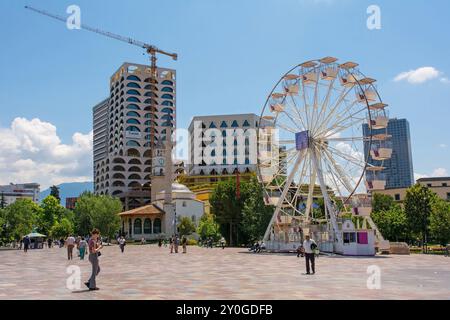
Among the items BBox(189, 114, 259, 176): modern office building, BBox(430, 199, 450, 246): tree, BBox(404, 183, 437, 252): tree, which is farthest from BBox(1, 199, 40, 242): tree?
BBox(189, 114, 259, 176): modern office building

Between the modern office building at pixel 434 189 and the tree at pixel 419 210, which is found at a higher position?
the modern office building at pixel 434 189

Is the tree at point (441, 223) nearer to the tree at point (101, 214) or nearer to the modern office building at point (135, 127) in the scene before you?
the tree at point (101, 214)

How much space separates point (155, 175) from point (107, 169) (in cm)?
3734

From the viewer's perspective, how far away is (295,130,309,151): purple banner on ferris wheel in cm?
4175

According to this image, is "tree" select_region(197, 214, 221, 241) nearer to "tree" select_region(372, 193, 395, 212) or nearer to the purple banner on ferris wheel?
"tree" select_region(372, 193, 395, 212)

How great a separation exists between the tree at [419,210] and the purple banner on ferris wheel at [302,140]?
22672 millimetres

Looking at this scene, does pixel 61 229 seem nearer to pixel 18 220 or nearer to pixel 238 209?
pixel 18 220

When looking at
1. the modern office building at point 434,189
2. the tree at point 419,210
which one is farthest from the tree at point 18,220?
the modern office building at point 434,189

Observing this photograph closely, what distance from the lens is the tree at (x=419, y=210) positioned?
56375mm

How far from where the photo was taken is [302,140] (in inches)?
1657

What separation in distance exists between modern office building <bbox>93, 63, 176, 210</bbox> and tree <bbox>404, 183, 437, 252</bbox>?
328 ft

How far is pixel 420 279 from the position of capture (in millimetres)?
17469

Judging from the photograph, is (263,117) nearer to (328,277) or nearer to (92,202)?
(328,277)

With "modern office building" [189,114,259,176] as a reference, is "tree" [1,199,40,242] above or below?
below
